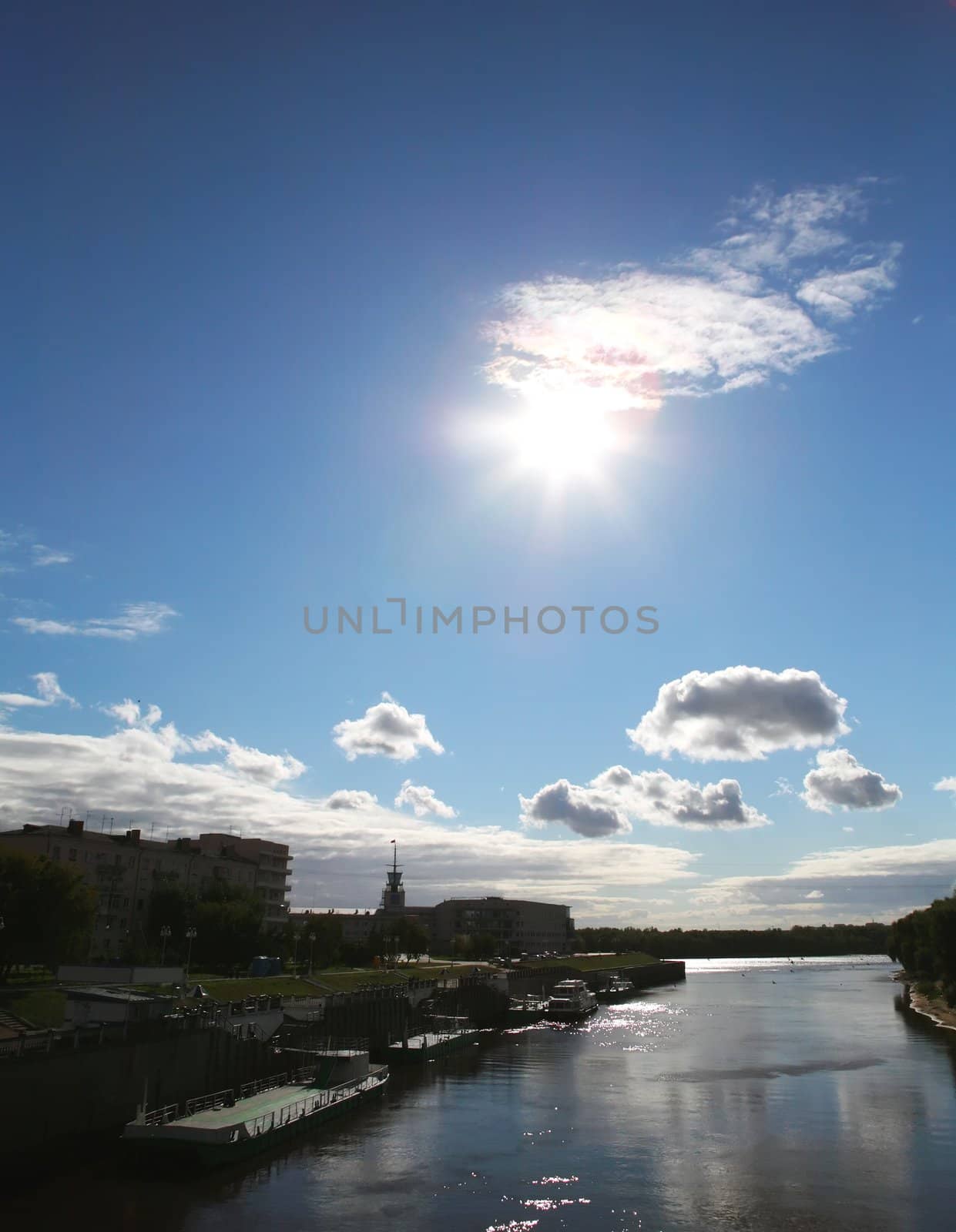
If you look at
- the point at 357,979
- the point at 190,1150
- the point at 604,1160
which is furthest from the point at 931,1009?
the point at 190,1150

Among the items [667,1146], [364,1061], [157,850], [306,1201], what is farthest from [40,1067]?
[157,850]

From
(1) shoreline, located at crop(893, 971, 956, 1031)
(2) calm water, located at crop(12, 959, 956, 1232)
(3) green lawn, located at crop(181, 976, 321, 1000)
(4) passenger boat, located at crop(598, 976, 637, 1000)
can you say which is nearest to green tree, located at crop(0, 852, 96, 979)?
(3) green lawn, located at crop(181, 976, 321, 1000)

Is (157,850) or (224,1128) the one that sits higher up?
(157,850)

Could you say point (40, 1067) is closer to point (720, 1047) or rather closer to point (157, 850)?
point (720, 1047)

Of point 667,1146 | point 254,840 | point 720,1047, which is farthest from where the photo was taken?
point 254,840

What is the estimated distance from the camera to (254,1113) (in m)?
48.1

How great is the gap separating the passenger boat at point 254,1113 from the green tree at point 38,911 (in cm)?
2441

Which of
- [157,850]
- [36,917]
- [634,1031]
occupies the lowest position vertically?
[634,1031]

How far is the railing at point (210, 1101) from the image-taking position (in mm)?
49250

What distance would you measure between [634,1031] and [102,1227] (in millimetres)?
84382

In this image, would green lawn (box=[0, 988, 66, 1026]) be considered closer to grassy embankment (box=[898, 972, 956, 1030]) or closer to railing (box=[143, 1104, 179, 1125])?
railing (box=[143, 1104, 179, 1125])

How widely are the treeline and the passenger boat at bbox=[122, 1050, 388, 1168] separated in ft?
215

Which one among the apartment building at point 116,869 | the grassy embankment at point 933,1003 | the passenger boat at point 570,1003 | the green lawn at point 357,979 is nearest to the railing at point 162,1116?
the green lawn at point 357,979

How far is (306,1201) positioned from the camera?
37.5m
